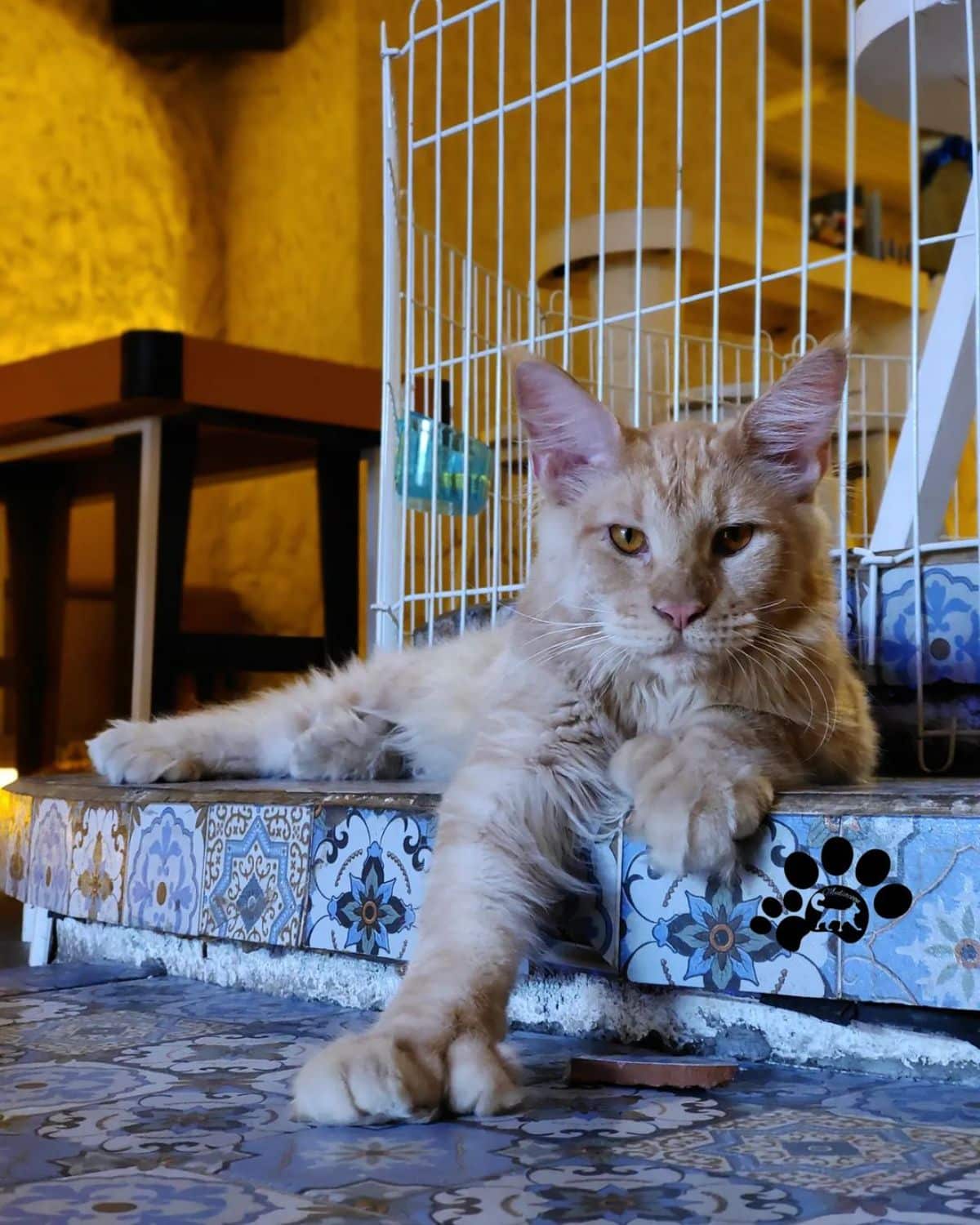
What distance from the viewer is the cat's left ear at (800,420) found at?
3.93 feet

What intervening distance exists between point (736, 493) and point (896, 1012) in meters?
0.43

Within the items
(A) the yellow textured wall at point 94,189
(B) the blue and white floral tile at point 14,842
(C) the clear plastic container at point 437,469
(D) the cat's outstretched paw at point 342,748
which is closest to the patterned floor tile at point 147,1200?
(D) the cat's outstretched paw at point 342,748

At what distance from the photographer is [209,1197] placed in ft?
2.45

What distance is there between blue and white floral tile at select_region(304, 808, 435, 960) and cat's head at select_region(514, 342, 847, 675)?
267 mm

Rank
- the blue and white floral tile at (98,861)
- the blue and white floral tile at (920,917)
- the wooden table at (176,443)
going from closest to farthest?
the blue and white floral tile at (920,917) < the blue and white floral tile at (98,861) < the wooden table at (176,443)

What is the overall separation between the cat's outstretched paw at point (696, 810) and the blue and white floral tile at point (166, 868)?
0.66m

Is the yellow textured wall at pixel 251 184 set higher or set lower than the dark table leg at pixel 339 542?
higher

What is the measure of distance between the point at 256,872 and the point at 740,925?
59cm

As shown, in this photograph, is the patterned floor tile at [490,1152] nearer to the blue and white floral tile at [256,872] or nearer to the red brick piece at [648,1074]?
the red brick piece at [648,1074]

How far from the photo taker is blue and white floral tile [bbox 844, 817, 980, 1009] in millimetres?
985

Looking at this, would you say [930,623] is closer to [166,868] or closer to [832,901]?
[832,901]

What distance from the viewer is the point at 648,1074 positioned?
1.02m

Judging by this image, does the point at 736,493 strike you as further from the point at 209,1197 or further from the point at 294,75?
the point at 294,75

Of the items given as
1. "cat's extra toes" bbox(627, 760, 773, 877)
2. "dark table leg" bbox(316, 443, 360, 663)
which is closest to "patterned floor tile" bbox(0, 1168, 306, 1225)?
"cat's extra toes" bbox(627, 760, 773, 877)
